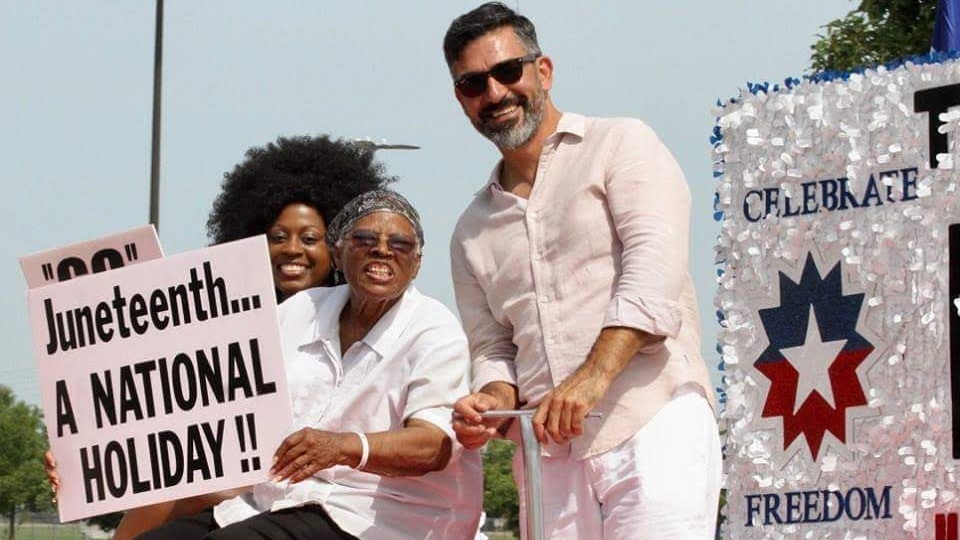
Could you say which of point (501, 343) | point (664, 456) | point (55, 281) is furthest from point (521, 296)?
point (55, 281)

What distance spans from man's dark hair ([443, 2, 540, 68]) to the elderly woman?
615 mm

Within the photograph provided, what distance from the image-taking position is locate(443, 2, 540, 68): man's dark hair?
4672mm

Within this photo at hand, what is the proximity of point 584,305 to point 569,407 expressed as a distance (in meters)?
0.40

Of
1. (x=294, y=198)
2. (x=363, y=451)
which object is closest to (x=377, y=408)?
(x=363, y=451)

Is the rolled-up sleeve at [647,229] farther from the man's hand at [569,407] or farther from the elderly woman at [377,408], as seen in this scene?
the elderly woman at [377,408]

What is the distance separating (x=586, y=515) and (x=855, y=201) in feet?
6.08

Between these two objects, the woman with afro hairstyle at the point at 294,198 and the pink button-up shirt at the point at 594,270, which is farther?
the woman with afro hairstyle at the point at 294,198

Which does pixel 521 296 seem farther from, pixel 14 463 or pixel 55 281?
pixel 14 463

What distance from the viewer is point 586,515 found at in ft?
14.7

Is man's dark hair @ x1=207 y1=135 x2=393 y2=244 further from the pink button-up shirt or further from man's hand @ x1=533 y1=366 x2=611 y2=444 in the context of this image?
man's hand @ x1=533 y1=366 x2=611 y2=444

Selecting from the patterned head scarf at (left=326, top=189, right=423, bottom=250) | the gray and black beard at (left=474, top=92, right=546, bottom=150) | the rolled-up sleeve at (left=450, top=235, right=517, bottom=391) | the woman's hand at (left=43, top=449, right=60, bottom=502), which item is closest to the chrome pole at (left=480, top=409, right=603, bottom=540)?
the rolled-up sleeve at (left=450, top=235, right=517, bottom=391)

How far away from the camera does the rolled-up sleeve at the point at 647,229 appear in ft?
14.3

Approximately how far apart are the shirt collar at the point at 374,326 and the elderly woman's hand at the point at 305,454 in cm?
49

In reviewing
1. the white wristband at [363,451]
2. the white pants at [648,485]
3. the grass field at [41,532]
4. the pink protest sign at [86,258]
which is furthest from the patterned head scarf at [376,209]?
the grass field at [41,532]
